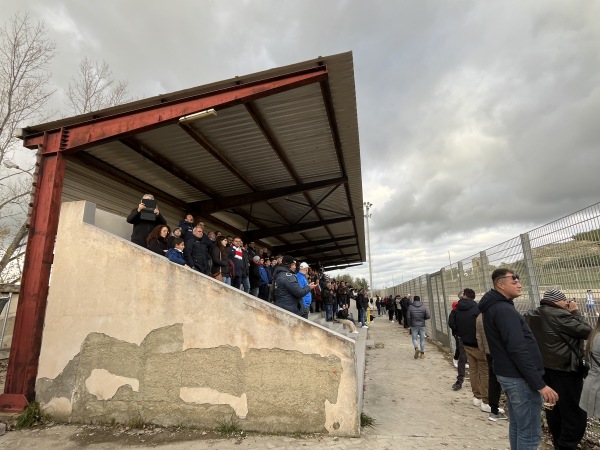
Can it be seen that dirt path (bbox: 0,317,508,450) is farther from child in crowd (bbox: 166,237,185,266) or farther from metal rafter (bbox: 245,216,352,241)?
metal rafter (bbox: 245,216,352,241)

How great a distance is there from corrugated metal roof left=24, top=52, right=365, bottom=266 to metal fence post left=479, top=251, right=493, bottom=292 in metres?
3.74

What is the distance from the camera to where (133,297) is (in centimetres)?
502

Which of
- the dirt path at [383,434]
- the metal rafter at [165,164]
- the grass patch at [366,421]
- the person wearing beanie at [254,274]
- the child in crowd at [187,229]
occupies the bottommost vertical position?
the dirt path at [383,434]

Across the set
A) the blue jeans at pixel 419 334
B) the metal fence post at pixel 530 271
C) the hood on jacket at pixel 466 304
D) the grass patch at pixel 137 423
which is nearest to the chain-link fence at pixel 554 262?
the metal fence post at pixel 530 271

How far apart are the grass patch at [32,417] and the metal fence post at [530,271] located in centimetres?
749

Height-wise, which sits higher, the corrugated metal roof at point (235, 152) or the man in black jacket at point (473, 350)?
the corrugated metal roof at point (235, 152)

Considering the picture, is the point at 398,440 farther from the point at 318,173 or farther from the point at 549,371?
the point at 318,173

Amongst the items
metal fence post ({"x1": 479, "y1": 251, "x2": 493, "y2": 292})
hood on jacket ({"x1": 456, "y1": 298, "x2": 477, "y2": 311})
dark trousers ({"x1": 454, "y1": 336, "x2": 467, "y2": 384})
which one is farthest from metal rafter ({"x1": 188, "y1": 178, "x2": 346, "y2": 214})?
dark trousers ({"x1": 454, "y1": 336, "x2": 467, "y2": 384})

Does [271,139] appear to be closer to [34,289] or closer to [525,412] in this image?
[34,289]

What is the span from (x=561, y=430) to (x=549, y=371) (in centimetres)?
60

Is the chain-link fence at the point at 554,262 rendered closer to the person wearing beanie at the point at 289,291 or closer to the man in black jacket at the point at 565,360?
the man in black jacket at the point at 565,360

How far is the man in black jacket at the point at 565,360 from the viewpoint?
10.8 feet

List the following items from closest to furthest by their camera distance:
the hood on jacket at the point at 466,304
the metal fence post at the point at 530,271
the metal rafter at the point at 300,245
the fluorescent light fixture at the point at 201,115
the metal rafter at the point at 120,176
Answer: the metal fence post at the point at 530,271
the fluorescent light fixture at the point at 201,115
the hood on jacket at the point at 466,304
the metal rafter at the point at 120,176
the metal rafter at the point at 300,245

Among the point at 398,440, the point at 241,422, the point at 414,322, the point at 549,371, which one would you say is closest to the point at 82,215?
the point at 241,422
